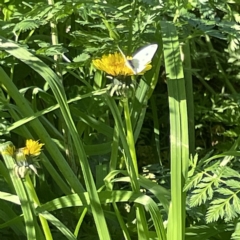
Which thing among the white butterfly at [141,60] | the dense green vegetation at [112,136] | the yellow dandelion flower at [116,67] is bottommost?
the dense green vegetation at [112,136]

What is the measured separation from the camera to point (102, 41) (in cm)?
80

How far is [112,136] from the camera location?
0.91m

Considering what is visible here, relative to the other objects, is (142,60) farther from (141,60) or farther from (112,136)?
(112,136)

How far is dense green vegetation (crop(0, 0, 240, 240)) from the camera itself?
614 millimetres

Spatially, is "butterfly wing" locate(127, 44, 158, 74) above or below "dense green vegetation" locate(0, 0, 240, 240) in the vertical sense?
above

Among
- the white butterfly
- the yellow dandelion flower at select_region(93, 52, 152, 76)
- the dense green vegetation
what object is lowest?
the dense green vegetation

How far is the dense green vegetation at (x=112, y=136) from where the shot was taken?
0.61 m

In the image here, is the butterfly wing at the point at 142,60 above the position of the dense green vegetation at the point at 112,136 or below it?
above

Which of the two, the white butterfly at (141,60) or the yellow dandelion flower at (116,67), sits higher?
the white butterfly at (141,60)

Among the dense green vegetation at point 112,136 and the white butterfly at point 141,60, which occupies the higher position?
the white butterfly at point 141,60

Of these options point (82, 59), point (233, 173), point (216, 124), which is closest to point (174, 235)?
point (233, 173)

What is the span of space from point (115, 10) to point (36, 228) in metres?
0.35

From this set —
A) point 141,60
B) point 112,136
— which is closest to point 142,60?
point 141,60

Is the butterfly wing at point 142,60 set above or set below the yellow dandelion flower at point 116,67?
above
